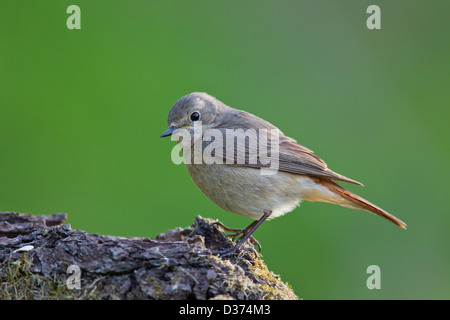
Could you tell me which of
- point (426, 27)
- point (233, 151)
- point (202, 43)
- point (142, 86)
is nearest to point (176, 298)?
point (233, 151)

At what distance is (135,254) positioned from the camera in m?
3.15

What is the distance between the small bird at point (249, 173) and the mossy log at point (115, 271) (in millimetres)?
1272

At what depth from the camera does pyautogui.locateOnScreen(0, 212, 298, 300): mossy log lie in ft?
9.98

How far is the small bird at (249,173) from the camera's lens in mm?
4637

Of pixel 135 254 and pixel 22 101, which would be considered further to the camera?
pixel 22 101

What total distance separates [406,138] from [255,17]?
3012mm

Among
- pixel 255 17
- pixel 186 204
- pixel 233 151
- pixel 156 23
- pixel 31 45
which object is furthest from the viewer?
pixel 255 17

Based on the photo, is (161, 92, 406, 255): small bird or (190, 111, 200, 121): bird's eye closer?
(161, 92, 406, 255): small bird

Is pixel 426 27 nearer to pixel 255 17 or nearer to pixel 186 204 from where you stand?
pixel 255 17

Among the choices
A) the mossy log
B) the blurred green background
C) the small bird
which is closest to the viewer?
the mossy log

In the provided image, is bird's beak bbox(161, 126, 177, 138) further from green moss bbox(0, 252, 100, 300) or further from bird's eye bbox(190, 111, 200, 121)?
green moss bbox(0, 252, 100, 300)

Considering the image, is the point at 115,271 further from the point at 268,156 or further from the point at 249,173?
the point at 268,156

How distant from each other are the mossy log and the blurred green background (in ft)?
9.32

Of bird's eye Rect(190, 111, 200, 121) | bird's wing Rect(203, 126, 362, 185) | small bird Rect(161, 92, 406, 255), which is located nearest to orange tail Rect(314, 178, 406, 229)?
small bird Rect(161, 92, 406, 255)
